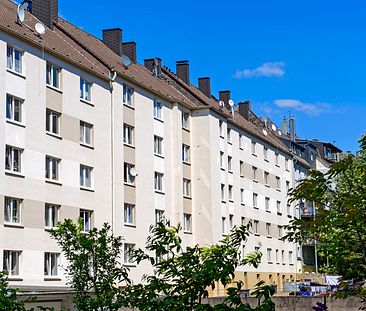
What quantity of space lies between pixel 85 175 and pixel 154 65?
1873 cm

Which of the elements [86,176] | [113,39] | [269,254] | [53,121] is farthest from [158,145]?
[269,254]

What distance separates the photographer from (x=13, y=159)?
3192cm

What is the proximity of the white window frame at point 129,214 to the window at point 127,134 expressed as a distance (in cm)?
378

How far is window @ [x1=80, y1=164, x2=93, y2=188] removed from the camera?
3681 centimetres

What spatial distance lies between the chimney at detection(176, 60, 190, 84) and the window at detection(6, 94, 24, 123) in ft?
92.4

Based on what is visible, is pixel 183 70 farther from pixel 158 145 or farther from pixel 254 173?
pixel 158 145

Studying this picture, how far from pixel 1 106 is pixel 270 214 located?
3856cm

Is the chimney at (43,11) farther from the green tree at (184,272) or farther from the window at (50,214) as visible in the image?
the green tree at (184,272)

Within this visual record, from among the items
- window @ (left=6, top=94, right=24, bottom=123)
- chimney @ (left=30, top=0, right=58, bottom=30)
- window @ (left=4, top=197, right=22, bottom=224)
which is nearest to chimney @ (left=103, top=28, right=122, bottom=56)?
chimney @ (left=30, top=0, right=58, bottom=30)

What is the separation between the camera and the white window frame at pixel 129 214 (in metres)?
40.2

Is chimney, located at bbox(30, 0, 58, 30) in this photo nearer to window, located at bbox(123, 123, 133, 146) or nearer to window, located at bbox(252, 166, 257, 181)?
window, located at bbox(123, 123, 133, 146)

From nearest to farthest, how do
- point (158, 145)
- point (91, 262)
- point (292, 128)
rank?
point (91, 262) < point (158, 145) < point (292, 128)

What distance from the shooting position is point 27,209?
105ft

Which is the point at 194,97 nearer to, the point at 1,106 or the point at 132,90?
the point at 132,90
